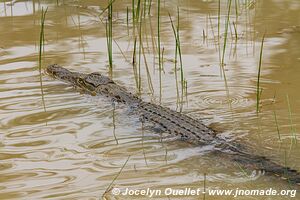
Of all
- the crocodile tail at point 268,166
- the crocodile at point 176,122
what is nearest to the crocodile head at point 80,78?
the crocodile at point 176,122

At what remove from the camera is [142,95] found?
5352 mm

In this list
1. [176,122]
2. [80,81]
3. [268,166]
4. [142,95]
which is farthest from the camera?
[80,81]

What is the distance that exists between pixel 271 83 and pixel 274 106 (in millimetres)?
543

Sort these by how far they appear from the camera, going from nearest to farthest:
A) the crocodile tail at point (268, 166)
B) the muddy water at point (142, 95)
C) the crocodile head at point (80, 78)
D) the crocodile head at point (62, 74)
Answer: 1. the crocodile tail at point (268, 166)
2. the muddy water at point (142, 95)
3. the crocodile head at point (80, 78)
4. the crocodile head at point (62, 74)

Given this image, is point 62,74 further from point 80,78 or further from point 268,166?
point 268,166

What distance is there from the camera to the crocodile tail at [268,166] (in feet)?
11.4

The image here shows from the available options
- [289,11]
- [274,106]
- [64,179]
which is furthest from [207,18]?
[64,179]

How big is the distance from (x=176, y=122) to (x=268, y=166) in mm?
920

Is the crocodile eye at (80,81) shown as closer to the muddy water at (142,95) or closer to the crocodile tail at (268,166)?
the muddy water at (142,95)

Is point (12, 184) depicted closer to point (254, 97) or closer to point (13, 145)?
point (13, 145)

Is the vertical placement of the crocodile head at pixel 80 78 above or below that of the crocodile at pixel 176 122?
above

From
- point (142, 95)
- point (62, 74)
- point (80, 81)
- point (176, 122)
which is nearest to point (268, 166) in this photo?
point (176, 122)

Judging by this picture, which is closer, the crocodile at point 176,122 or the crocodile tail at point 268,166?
the crocodile tail at point 268,166

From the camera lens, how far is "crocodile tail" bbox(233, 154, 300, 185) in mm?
3479
